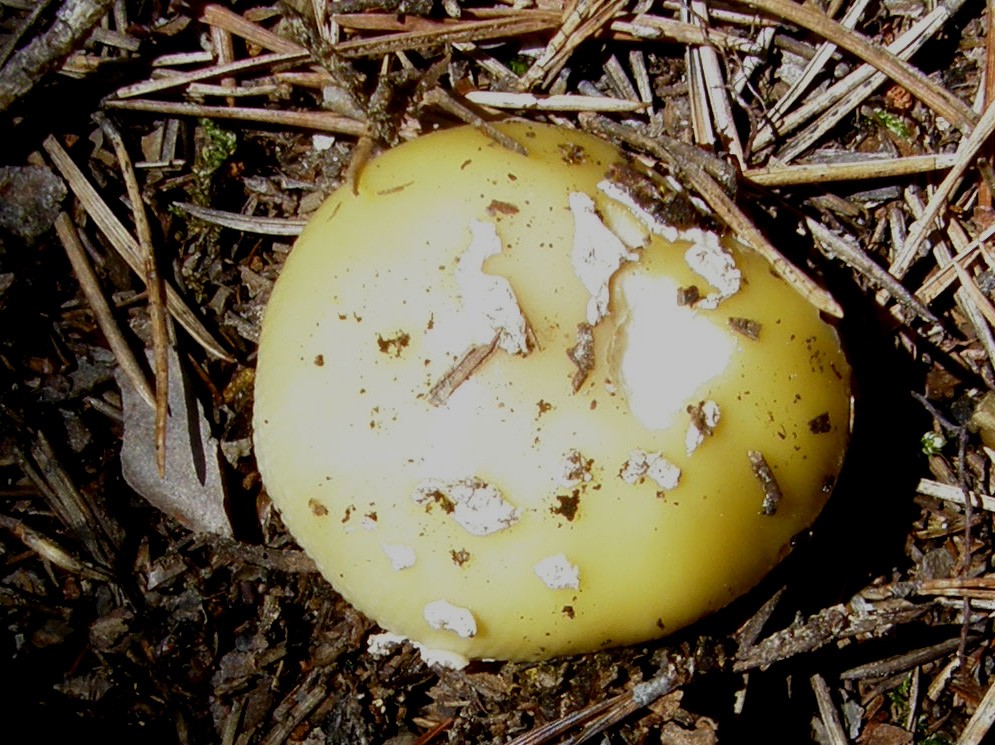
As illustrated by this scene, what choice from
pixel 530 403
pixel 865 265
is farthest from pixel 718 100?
pixel 530 403

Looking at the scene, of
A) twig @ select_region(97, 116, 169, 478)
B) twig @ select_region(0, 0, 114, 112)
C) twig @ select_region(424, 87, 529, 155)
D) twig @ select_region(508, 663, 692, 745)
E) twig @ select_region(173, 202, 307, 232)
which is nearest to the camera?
twig @ select_region(424, 87, 529, 155)

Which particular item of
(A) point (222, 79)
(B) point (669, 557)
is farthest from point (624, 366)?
(A) point (222, 79)

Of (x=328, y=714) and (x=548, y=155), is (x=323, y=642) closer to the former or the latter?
→ (x=328, y=714)

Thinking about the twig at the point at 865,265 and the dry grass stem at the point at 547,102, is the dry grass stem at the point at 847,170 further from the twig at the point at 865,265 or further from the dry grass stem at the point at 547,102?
the dry grass stem at the point at 547,102

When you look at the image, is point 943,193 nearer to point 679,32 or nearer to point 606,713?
point 679,32

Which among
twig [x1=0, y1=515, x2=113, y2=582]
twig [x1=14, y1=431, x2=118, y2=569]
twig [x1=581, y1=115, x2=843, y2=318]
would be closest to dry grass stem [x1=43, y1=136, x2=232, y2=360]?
twig [x1=14, y1=431, x2=118, y2=569]

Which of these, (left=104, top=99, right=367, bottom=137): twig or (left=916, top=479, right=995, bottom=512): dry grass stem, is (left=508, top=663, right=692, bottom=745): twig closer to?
(left=916, top=479, right=995, bottom=512): dry grass stem
